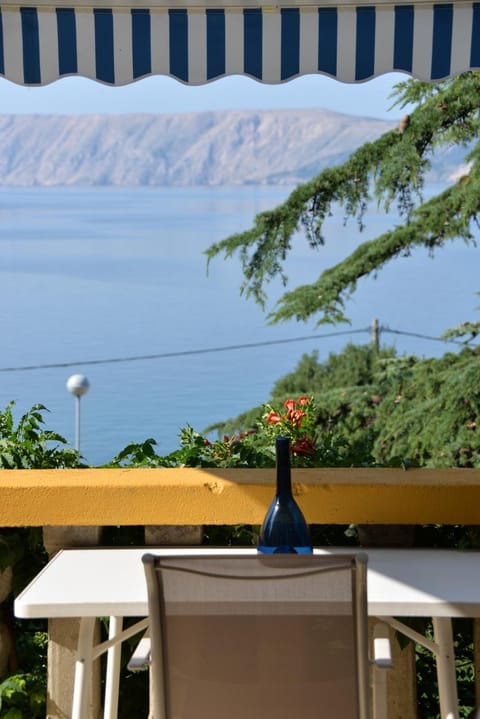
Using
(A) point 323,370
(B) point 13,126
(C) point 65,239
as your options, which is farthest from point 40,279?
(A) point 323,370

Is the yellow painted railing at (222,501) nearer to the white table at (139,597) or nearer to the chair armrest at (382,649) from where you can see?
the white table at (139,597)

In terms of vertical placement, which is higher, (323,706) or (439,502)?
(439,502)

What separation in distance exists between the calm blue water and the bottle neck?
104 ft

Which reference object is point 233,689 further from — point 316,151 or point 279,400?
point 316,151

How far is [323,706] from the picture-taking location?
203cm

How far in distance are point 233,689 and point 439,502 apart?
109 cm

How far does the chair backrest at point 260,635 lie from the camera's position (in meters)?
1.97

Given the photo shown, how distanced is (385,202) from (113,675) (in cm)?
851

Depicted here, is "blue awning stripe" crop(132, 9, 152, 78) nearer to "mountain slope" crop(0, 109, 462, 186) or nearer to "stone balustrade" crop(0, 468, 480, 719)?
"stone balustrade" crop(0, 468, 480, 719)

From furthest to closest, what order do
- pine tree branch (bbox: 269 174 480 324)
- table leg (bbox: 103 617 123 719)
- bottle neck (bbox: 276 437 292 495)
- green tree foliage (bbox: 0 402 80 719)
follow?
pine tree branch (bbox: 269 174 480 324), green tree foliage (bbox: 0 402 80 719), table leg (bbox: 103 617 123 719), bottle neck (bbox: 276 437 292 495)

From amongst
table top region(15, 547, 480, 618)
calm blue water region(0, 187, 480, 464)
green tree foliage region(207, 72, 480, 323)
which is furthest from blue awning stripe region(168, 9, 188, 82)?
calm blue water region(0, 187, 480, 464)

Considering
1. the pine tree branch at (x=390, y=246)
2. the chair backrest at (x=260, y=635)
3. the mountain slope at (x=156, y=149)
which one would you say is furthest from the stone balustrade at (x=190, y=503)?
the mountain slope at (x=156, y=149)

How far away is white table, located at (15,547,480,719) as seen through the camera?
2309 millimetres

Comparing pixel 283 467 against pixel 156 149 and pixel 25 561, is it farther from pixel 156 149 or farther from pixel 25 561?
pixel 156 149
